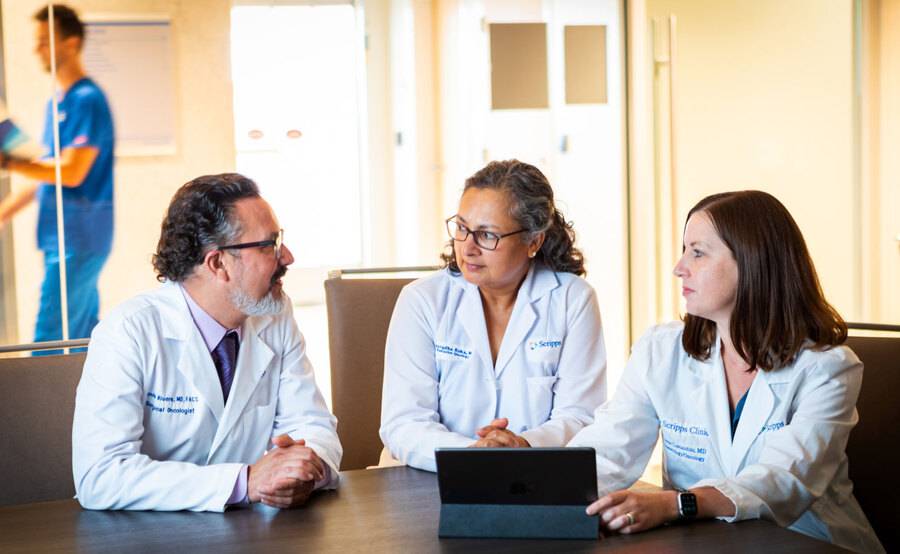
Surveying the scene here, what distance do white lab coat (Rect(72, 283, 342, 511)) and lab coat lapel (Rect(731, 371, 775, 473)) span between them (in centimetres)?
77

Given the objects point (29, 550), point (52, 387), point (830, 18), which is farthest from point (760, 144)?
point (29, 550)

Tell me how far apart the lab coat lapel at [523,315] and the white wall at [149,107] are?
2.25 metres

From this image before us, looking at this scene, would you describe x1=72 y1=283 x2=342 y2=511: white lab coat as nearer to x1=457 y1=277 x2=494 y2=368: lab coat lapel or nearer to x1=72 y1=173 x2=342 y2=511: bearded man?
x1=72 y1=173 x2=342 y2=511: bearded man

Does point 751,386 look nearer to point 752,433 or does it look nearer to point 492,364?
point 752,433

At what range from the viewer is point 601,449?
6.86 ft

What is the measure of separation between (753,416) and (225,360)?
3.61ft

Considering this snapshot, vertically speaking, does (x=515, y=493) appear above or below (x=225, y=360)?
below

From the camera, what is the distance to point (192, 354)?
2.22 meters

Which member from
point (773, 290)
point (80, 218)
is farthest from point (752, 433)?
point (80, 218)

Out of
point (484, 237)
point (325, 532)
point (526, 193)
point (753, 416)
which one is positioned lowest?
point (325, 532)

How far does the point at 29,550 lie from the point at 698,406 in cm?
123

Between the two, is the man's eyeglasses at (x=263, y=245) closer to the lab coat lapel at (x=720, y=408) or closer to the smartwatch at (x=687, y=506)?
the lab coat lapel at (x=720, y=408)

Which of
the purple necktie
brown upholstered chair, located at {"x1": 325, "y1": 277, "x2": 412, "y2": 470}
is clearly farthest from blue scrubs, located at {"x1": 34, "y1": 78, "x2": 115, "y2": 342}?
the purple necktie

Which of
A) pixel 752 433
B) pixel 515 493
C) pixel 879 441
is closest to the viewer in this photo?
pixel 515 493
